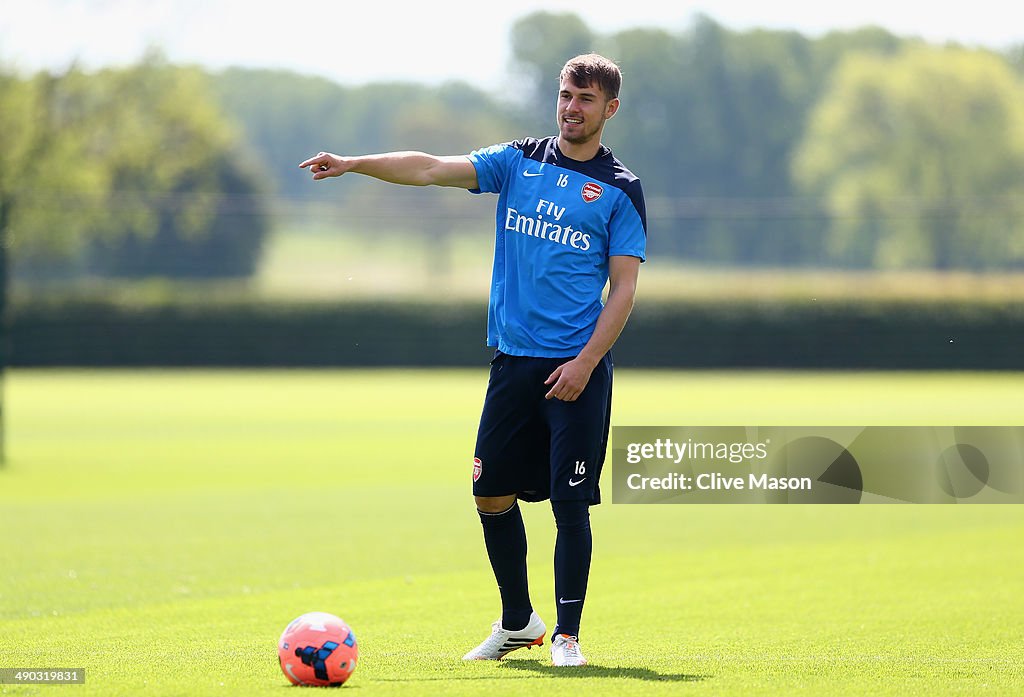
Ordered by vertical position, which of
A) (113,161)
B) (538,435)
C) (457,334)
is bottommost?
(457,334)

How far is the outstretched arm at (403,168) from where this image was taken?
542 centimetres

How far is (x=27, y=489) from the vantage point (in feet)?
43.3

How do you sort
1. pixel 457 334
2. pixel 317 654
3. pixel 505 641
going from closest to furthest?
pixel 317 654 < pixel 505 641 < pixel 457 334

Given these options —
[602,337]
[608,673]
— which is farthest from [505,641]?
[602,337]

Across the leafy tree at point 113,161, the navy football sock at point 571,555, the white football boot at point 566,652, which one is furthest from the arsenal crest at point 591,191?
the leafy tree at point 113,161

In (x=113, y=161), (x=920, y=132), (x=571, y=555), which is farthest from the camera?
(x=920, y=132)

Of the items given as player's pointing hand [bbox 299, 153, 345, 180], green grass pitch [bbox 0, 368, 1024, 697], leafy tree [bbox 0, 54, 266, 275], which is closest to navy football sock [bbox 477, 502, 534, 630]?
green grass pitch [bbox 0, 368, 1024, 697]

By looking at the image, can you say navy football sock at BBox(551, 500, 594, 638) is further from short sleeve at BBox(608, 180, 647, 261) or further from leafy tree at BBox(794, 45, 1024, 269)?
leafy tree at BBox(794, 45, 1024, 269)

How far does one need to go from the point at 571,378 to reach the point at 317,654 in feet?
4.63

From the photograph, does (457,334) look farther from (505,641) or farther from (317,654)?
(317,654)

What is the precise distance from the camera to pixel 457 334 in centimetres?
3572

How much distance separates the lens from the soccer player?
5398mm

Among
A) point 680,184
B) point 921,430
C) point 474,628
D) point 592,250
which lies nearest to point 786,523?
point 474,628

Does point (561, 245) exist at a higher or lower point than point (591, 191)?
lower
